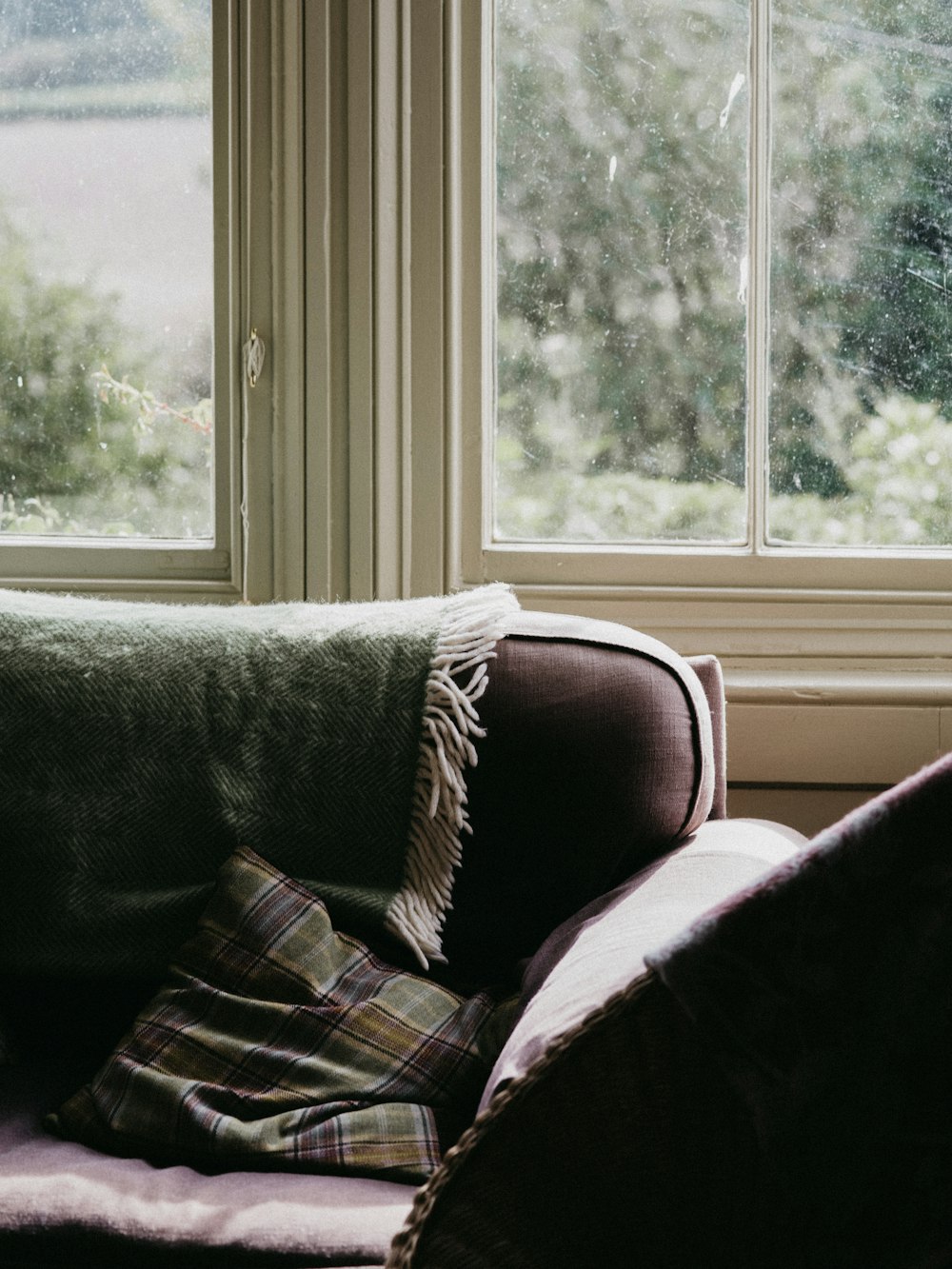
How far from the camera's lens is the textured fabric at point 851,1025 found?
46 cm

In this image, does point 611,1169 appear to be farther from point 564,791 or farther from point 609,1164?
point 564,791

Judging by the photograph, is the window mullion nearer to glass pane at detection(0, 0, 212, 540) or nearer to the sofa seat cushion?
glass pane at detection(0, 0, 212, 540)

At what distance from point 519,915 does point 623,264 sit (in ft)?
3.27

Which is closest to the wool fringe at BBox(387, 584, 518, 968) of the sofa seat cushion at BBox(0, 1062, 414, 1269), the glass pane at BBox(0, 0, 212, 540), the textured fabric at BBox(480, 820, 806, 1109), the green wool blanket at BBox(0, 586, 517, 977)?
the green wool blanket at BBox(0, 586, 517, 977)

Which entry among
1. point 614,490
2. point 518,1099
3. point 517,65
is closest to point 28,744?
point 518,1099

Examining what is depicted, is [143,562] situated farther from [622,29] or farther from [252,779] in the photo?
[622,29]

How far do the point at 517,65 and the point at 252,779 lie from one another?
3.73 ft

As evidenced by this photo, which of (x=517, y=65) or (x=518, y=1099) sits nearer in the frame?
(x=518, y=1099)

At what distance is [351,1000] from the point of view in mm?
1006

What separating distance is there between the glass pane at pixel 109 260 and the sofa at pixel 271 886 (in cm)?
54

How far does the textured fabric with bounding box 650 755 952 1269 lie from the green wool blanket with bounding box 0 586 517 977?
2.05ft

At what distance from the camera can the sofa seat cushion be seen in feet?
2.47

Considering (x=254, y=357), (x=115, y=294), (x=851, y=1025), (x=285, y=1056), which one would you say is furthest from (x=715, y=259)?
(x=851, y=1025)

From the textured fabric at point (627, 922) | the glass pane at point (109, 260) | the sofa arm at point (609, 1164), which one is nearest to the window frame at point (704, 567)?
the glass pane at point (109, 260)
